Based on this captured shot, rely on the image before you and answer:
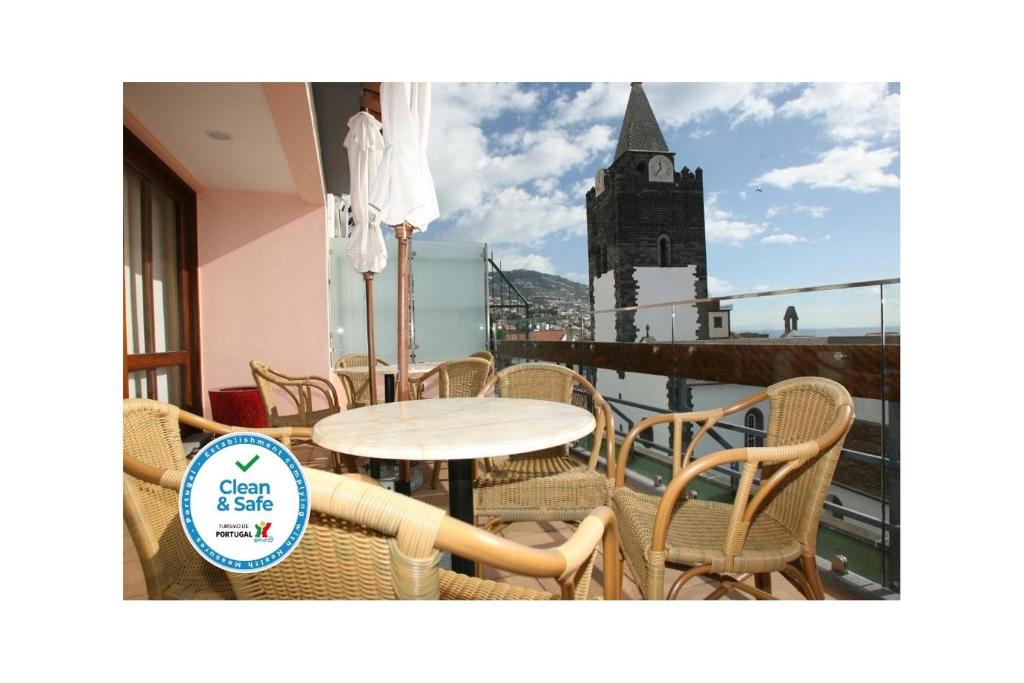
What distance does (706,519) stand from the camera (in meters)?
1.42

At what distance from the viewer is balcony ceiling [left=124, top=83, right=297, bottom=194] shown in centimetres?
244

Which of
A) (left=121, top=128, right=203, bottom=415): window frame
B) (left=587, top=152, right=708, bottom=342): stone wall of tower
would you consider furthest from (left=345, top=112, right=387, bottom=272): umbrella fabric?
(left=587, top=152, right=708, bottom=342): stone wall of tower

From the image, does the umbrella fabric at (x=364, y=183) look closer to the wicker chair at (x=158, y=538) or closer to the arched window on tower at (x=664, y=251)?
the wicker chair at (x=158, y=538)

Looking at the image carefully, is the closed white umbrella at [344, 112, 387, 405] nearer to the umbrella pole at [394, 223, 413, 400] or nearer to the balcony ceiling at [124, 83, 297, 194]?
the balcony ceiling at [124, 83, 297, 194]

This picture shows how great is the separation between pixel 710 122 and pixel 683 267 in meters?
8.80

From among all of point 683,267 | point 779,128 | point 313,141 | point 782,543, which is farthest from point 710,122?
point 782,543

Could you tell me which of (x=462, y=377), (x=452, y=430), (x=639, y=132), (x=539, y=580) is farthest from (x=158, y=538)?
(x=639, y=132)

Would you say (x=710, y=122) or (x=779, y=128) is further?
(x=710, y=122)

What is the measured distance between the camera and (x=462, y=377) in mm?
2865

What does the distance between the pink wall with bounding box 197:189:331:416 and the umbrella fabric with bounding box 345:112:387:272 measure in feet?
5.63

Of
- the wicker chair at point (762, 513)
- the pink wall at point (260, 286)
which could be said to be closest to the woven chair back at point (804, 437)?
the wicker chair at point (762, 513)

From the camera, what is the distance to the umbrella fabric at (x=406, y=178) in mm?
1935

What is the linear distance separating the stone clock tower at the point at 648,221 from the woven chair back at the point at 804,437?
25202 mm
